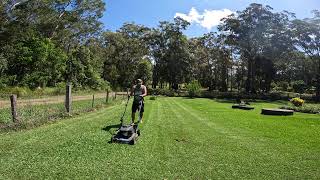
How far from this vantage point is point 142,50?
94438mm

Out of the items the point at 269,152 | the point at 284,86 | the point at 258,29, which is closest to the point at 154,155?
the point at 269,152

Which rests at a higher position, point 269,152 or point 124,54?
point 124,54

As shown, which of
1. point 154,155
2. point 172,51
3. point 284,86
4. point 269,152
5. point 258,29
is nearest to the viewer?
point 154,155

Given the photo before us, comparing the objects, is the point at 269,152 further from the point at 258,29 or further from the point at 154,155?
the point at 258,29

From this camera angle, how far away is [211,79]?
3959 inches

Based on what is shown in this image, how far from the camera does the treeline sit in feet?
161

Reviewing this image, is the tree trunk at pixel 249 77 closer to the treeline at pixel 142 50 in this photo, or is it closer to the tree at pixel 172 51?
the treeline at pixel 142 50

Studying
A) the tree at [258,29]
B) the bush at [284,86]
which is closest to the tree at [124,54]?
the tree at [258,29]

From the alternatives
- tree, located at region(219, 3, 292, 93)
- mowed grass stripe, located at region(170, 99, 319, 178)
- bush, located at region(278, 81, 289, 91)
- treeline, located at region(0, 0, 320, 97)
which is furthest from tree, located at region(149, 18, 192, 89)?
mowed grass stripe, located at region(170, 99, 319, 178)

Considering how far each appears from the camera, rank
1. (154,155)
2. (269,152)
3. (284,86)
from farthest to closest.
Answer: (284,86) → (269,152) → (154,155)

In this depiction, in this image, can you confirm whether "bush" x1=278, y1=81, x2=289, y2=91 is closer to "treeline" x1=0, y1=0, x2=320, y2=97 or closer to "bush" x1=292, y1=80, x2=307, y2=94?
"treeline" x1=0, y1=0, x2=320, y2=97

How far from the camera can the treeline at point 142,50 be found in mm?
49062

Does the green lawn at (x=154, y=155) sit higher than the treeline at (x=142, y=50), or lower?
lower

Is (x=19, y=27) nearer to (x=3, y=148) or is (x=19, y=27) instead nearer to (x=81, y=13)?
(x=81, y=13)
